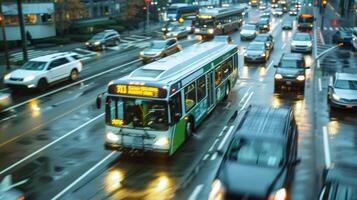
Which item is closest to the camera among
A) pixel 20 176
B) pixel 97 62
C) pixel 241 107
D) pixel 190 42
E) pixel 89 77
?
pixel 20 176

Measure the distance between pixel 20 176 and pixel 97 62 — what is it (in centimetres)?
2540

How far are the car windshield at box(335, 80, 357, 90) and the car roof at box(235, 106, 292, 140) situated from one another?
874cm

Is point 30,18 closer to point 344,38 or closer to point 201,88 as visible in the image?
point 344,38

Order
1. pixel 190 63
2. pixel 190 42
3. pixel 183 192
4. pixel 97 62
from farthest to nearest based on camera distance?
1. pixel 190 42
2. pixel 97 62
3. pixel 190 63
4. pixel 183 192

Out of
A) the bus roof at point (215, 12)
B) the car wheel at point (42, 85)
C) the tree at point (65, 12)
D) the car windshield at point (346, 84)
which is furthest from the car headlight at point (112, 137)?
the tree at point (65, 12)

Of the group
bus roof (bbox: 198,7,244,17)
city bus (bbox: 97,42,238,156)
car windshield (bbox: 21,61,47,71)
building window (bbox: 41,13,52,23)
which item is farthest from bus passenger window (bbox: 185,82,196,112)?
building window (bbox: 41,13,52,23)

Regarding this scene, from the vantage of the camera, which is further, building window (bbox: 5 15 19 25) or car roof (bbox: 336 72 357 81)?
building window (bbox: 5 15 19 25)

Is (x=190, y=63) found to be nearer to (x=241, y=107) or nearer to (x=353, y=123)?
(x=241, y=107)

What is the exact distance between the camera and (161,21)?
284ft

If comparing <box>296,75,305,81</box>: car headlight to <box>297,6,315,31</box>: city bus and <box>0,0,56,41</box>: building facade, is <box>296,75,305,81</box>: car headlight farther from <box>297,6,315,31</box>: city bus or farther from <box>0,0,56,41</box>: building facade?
<box>297,6,315,31</box>: city bus

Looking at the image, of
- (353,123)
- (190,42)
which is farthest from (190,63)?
(190,42)

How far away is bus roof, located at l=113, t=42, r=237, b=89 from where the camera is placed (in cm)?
1498

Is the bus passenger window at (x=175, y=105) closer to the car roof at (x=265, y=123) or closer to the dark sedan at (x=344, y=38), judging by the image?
the car roof at (x=265, y=123)

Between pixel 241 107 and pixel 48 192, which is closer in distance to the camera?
pixel 48 192
